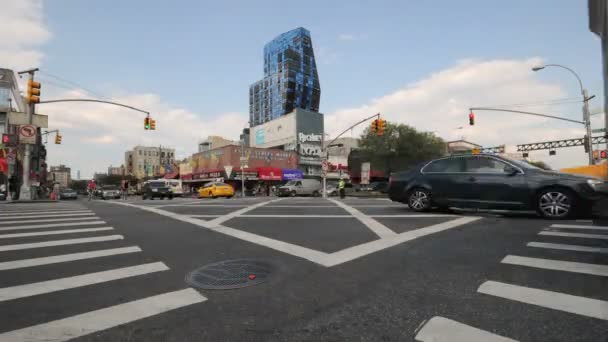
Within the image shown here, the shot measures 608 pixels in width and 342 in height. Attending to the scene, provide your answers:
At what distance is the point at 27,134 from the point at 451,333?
83.6 feet

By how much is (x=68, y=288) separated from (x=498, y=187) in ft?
26.5

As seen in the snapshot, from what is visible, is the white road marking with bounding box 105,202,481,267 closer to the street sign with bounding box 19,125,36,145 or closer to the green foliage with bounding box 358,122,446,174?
the street sign with bounding box 19,125,36,145

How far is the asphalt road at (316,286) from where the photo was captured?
7.42 ft

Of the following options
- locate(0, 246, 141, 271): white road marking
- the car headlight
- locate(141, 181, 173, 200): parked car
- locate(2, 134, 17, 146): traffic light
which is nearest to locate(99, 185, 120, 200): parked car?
locate(141, 181, 173, 200): parked car

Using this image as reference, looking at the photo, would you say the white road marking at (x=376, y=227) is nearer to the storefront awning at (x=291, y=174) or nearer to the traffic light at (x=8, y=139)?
the traffic light at (x=8, y=139)

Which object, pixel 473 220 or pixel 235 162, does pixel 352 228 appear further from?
pixel 235 162

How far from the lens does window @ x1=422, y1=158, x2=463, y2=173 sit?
27.5ft

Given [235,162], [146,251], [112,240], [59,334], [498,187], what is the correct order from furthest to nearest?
[235,162] < [498,187] < [112,240] < [146,251] < [59,334]

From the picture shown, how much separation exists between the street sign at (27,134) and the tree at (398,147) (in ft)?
132

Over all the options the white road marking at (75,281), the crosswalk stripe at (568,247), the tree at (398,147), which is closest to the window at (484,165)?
the crosswalk stripe at (568,247)

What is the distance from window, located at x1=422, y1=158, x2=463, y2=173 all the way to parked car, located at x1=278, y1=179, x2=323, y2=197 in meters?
25.9

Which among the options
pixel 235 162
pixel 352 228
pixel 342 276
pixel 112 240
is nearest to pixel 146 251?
pixel 112 240

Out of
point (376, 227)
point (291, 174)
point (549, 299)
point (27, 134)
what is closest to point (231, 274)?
point (549, 299)

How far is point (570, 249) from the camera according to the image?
4.21 meters
